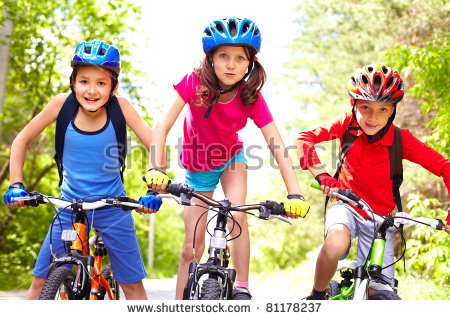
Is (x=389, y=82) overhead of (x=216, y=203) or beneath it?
overhead

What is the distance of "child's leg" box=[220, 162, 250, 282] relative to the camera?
4.14 metres

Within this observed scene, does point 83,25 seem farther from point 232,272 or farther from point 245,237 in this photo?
point 232,272

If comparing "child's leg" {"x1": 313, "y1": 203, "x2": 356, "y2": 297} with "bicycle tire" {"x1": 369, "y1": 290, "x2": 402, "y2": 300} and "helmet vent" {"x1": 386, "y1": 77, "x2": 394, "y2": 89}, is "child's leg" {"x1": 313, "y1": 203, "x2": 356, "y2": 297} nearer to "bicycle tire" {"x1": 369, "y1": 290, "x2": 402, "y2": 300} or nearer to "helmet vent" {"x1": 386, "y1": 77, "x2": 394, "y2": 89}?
"bicycle tire" {"x1": 369, "y1": 290, "x2": 402, "y2": 300}

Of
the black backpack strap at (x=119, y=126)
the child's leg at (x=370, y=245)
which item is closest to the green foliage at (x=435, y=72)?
the child's leg at (x=370, y=245)

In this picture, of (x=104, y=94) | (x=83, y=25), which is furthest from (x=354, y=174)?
(x=83, y=25)

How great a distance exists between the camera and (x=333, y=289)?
4.23m

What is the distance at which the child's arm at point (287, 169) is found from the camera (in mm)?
3248

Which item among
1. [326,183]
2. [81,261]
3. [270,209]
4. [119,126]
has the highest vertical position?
[119,126]

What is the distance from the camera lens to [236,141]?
441 cm

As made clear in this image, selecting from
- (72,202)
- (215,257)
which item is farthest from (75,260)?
(215,257)

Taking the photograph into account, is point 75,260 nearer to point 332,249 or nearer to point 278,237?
point 332,249

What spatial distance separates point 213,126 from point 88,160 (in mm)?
1006

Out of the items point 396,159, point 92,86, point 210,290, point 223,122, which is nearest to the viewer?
point 210,290

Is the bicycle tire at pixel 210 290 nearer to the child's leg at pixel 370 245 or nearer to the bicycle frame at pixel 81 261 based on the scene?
the bicycle frame at pixel 81 261
